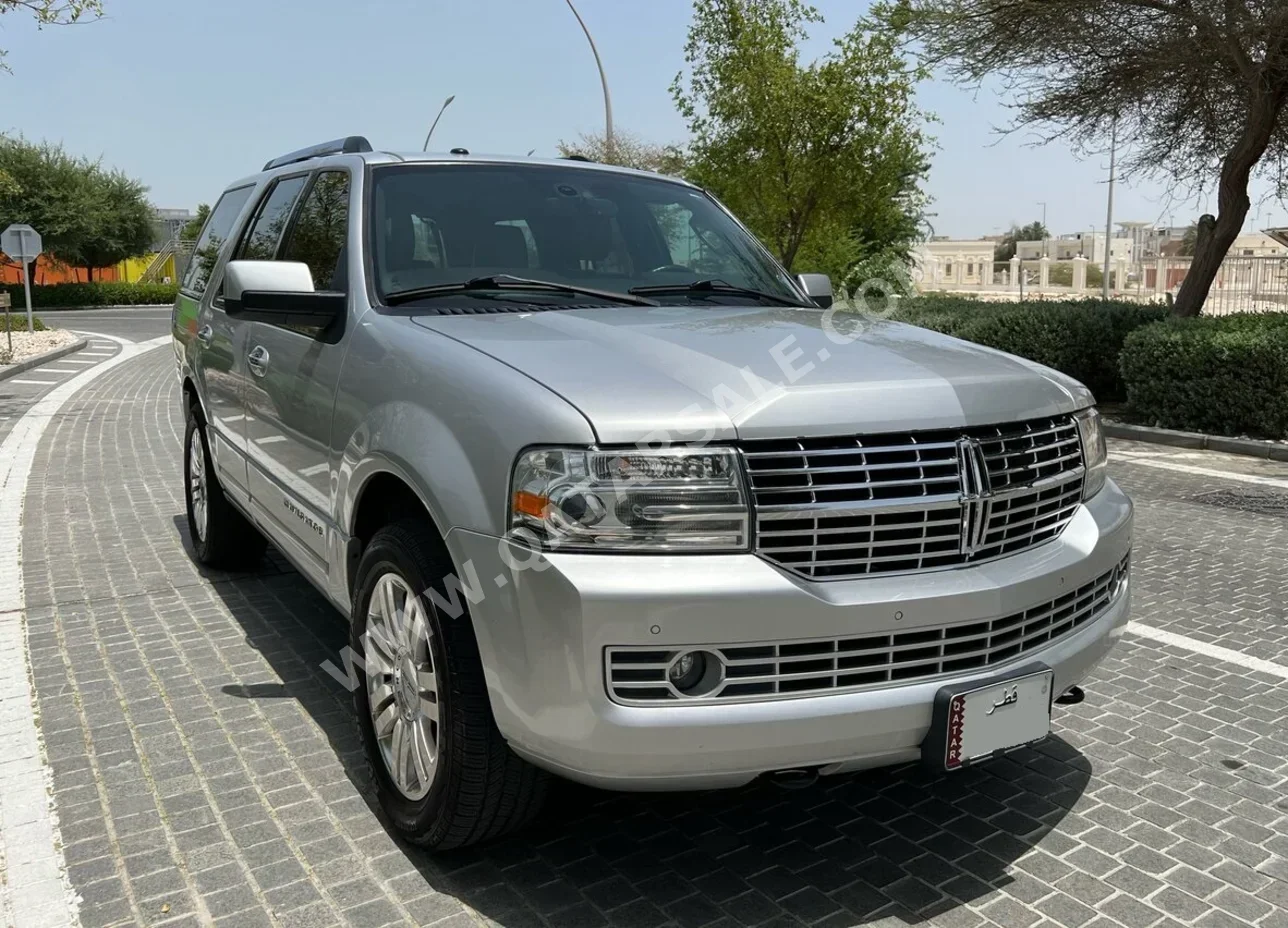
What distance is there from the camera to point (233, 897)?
2.91 metres

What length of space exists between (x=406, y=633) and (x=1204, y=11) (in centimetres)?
1325

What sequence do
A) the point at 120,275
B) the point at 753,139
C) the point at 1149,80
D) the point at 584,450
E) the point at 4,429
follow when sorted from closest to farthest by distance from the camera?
the point at 584,450 < the point at 4,429 < the point at 1149,80 < the point at 753,139 < the point at 120,275

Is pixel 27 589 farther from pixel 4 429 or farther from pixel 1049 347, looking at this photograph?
pixel 1049 347

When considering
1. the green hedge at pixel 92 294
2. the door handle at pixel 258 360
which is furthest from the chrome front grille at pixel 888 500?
the green hedge at pixel 92 294

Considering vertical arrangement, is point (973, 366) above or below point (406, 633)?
above

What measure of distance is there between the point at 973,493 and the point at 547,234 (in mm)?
1889

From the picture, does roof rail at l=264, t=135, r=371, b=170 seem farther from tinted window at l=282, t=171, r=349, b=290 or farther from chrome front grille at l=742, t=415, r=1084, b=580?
chrome front grille at l=742, t=415, r=1084, b=580

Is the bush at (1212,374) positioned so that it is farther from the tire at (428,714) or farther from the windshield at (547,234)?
the tire at (428,714)

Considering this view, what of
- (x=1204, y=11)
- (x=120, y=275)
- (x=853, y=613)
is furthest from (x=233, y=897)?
(x=120, y=275)

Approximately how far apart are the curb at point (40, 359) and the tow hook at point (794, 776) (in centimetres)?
1858

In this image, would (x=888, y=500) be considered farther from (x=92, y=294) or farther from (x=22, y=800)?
(x=92, y=294)

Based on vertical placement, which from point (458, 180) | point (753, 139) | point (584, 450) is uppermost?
point (753, 139)

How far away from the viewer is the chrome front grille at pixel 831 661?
2.45 m

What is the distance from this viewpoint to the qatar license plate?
2.61m
